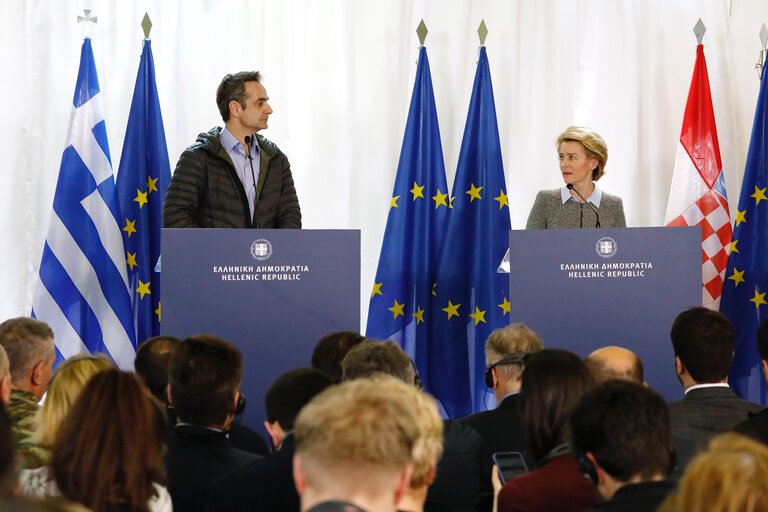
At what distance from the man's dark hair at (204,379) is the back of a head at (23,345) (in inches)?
33.8

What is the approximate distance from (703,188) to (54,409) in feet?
16.8

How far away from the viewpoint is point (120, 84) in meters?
7.52

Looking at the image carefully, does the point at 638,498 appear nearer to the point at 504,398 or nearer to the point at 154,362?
the point at 504,398

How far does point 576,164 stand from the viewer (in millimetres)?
6180

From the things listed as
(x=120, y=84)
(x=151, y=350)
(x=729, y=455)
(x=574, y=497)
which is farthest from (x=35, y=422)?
(x=120, y=84)

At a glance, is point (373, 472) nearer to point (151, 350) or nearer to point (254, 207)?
point (151, 350)

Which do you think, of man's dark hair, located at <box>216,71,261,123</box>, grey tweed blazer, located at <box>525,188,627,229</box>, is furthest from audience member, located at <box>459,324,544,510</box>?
man's dark hair, located at <box>216,71,261,123</box>

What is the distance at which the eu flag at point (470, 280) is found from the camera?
6891 mm

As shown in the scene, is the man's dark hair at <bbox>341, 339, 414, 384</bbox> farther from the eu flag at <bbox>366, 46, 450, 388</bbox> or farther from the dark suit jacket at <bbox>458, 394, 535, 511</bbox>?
the eu flag at <bbox>366, 46, 450, 388</bbox>

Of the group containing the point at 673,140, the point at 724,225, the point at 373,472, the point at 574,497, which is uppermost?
the point at 673,140

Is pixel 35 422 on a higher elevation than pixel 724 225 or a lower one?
lower

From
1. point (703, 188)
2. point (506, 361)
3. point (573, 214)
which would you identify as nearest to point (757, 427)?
point (506, 361)

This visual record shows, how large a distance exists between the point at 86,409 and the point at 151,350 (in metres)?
1.60

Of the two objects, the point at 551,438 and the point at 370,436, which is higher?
the point at 370,436
